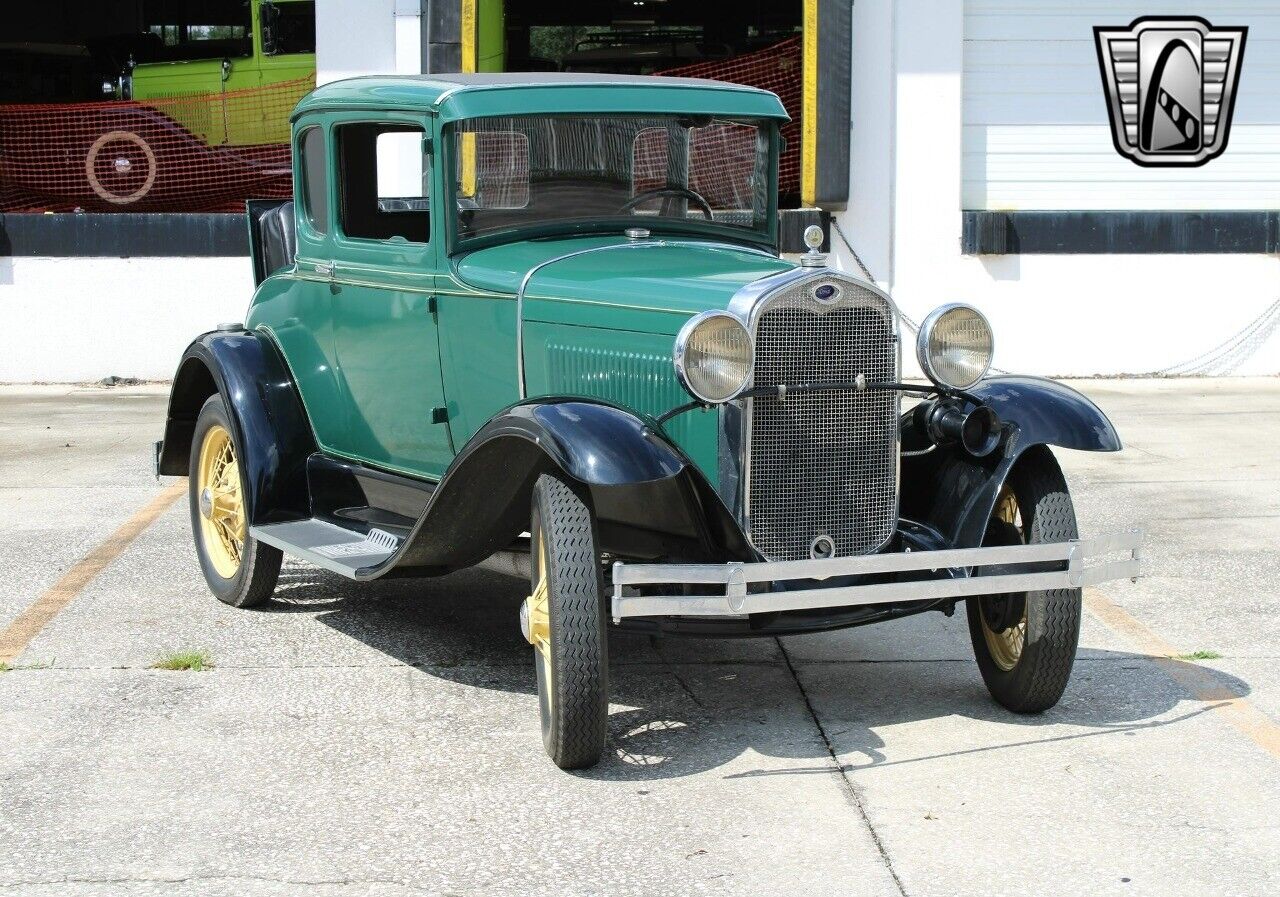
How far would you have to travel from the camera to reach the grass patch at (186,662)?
526 centimetres

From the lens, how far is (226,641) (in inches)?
221

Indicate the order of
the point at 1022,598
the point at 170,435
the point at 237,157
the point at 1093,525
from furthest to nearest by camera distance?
1. the point at 237,157
2. the point at 1093,525
3. the point at 170,435
4. the point at 1022,598

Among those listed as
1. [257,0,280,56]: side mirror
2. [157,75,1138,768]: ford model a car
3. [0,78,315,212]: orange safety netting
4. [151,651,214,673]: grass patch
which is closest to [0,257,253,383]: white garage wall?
[0,78,315,212]: orange safety netting

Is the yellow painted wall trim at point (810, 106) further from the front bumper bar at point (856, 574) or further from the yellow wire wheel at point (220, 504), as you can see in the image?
the front bumper bar at point (856, 574)

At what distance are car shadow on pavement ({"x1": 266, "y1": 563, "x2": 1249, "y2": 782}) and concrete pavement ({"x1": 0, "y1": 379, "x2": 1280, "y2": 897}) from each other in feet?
0.04

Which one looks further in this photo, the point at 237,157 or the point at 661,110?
the point at 237,157

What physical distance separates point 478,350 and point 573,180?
2.25 feet

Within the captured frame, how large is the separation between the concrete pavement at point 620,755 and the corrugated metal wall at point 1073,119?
621 cm

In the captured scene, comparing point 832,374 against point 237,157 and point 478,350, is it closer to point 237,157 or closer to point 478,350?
point 478,350

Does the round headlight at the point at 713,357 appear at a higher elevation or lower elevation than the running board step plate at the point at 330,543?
higher

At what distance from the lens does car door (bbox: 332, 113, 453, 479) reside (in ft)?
17.7

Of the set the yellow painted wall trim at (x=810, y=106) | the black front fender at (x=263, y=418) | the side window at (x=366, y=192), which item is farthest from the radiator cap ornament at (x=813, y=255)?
the yellow painted wall trim at (x=810, y=106)

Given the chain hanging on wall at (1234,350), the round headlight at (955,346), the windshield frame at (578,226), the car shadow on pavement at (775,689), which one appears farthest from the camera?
the chain hanging on wall at (1234,350)

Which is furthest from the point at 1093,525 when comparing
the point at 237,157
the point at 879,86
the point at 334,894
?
the point at 237,157
